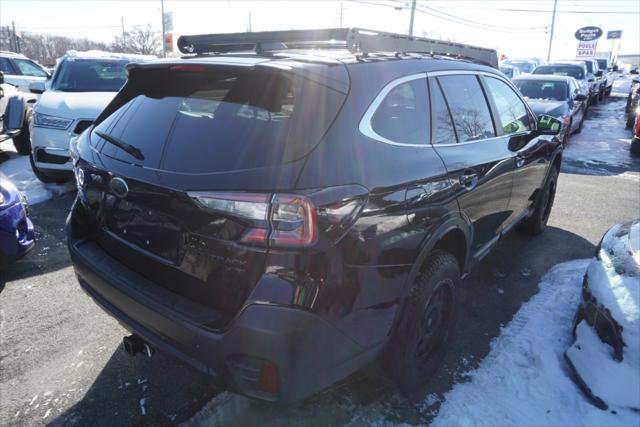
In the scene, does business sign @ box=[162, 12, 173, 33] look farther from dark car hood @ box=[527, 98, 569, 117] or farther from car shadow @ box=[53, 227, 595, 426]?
car shadow @ box=[53, 227, 595, 426]

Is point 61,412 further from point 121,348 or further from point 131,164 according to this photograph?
point 131,164

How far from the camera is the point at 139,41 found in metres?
65.4

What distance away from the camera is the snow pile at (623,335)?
2.16 m

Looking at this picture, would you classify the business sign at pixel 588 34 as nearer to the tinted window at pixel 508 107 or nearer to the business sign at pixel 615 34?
the business sign at pixel 615 34

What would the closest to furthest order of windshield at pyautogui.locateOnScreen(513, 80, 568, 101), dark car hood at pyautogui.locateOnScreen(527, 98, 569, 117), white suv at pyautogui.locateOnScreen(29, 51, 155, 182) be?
white suv at pyautogui.locateOnScreen(29, 51, 155, 182) → dark car hood at pyautogui.locateOnScreen(527, 98, 569, 117) → windshield at pyautogui.locateOnScreen(513, 80, 568, 101)

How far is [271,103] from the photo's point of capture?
190 centimetres

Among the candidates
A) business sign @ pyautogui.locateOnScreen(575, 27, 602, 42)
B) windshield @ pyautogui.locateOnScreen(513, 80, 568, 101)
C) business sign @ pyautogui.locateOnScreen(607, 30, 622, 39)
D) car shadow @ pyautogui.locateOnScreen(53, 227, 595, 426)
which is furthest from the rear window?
business sign @ pyautogui.locateOnScreen(607, 30, 622, 39)

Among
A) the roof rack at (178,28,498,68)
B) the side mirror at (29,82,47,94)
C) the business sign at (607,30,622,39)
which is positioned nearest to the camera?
the roof rack at (178,28,498,68)

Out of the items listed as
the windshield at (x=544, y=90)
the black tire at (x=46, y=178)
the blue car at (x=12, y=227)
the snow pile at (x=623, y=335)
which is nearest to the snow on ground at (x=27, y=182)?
the black tire at (x=46, y=178)

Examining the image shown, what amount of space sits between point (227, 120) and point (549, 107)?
926cm

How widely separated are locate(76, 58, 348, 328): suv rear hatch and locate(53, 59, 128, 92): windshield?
5386mm

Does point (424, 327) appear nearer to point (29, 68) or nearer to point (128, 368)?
point (128, 368)

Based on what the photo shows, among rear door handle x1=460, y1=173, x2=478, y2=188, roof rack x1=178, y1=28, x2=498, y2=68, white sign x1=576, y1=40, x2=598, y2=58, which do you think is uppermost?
white sign x1=576, y1=40, x2=598, y2=58

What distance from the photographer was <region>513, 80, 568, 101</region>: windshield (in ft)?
33.7
